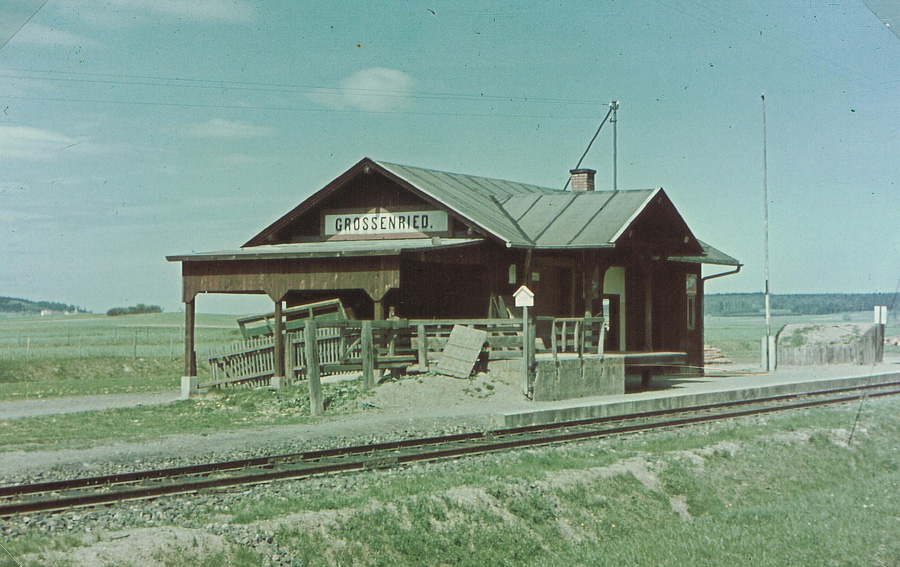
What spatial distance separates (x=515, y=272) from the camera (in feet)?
72.2

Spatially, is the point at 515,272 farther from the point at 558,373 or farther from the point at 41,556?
the point at 41,556

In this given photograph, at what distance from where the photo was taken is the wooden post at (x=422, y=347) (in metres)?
18.9

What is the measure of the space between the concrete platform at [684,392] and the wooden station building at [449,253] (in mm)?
2033

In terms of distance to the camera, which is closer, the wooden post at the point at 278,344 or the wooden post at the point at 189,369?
the wooden post at the point at 278,344

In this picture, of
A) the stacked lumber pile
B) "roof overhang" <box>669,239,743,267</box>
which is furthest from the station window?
the stacked lumber pile

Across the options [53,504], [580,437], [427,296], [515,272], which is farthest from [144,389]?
[53,504]

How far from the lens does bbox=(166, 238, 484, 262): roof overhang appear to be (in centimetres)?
1920

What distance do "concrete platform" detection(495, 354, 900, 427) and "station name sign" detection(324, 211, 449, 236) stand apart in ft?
20.1

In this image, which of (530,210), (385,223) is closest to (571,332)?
(530,210)

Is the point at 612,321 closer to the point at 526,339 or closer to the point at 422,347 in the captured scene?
the point at 422,347

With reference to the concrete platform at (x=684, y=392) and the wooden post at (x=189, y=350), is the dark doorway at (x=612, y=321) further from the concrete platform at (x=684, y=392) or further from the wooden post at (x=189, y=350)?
the wooden post at (x=189, y=350)

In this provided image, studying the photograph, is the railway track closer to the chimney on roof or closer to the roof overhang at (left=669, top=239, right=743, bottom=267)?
the roof overhang at (left=669, top=239, right=743, bottom=267)

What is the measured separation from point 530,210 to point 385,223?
13.1 feet

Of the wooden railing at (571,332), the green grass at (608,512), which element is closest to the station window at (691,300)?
the wooden railing at (571,332)
